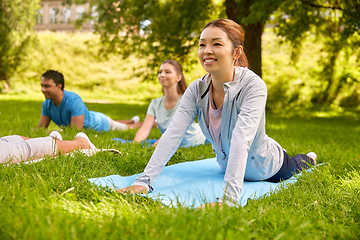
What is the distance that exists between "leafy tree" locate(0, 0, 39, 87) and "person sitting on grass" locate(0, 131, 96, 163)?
17.1 meters

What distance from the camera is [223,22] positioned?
250 cm

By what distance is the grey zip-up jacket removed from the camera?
7.39 feet

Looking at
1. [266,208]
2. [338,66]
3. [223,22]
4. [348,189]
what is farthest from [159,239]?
[338,66]

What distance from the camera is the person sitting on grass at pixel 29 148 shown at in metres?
2.95

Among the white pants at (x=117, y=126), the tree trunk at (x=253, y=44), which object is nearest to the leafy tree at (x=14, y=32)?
the tree trunk at (x=253, y=44)

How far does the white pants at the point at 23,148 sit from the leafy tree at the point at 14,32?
676 inches

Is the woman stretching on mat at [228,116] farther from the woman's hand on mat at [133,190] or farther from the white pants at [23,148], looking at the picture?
the white pants at [23,148]

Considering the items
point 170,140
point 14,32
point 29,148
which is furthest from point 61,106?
point 14,32

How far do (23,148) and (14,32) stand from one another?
17588 mm

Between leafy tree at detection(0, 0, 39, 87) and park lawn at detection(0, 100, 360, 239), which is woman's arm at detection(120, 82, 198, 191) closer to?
park lawn at detection(0, 100, 360, 239)

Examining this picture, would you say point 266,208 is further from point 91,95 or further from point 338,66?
point 91,95

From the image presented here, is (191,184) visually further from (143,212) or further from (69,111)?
(69,111)

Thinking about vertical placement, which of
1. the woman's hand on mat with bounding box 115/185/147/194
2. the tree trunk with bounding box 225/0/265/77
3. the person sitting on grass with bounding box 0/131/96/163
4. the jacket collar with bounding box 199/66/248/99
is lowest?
the woman's hand on mat with bounding box 115/185/147/194

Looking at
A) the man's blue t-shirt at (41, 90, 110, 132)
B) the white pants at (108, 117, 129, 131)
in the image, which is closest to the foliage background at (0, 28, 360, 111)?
the white pants at (108, 117, 129, 131)
